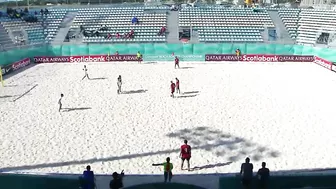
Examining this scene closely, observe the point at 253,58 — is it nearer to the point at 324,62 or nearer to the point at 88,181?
the point at 324,62

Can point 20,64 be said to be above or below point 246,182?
below

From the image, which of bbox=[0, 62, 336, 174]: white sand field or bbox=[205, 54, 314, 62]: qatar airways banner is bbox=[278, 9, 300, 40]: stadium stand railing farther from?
bbox=[0, 62, 336, 174]: white sand field

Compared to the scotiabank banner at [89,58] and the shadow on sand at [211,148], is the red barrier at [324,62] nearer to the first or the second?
the scotiabank banner at [89,58]

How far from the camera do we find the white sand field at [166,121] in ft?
40.9

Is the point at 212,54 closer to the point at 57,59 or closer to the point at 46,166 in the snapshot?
the point at 57,59

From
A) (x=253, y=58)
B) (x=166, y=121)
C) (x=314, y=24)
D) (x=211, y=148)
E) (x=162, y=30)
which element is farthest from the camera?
(x=314, y=24)

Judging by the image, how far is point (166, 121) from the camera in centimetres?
1633

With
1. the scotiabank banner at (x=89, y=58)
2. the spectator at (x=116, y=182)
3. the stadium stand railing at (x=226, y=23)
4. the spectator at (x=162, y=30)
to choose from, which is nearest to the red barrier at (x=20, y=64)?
the scotiabank banner at (x=89, y=58)

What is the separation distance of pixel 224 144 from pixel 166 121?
3.45 meters

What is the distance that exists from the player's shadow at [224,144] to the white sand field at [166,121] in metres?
0.04

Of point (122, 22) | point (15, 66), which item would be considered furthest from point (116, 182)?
point (122, 22)

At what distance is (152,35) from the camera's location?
36.7 meters

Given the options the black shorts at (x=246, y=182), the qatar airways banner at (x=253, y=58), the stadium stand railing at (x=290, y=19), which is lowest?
the qatar airways banner at (x=253, y=58)

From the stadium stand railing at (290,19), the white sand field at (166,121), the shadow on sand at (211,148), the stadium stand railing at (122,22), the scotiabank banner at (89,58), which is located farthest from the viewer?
the stadium stand railing at (290,19)
